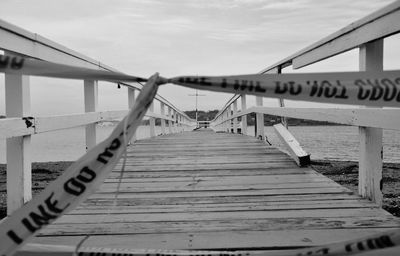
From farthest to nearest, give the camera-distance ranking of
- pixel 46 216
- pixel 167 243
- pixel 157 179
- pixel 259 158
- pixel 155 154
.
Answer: pixel 155 154 < pixel 259 158 < pixel 157 179 < pixel 167 243 < pixel 46 216

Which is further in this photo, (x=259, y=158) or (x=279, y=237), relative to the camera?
(x=259, y=158)

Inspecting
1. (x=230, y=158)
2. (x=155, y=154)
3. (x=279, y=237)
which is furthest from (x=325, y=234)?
(x=155, y=154)

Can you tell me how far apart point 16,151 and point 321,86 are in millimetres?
1898

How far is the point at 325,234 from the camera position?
6.71 feet

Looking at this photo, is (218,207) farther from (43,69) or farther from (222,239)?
(43,69)

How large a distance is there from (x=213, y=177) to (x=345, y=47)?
1609 mm

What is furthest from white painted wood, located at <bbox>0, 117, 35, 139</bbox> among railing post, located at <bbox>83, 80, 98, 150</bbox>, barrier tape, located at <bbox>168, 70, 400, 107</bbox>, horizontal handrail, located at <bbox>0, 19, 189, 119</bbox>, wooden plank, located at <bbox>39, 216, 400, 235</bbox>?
railing post, located at <bbox>83, 80, 98, 150</bbox>

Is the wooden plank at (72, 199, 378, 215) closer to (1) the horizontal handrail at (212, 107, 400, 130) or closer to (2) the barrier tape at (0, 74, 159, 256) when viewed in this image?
(1) the horizontal handrail at (212, 107, 400, 130)

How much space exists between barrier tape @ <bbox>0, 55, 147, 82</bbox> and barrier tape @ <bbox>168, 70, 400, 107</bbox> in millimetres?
328

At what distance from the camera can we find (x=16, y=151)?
2.55m

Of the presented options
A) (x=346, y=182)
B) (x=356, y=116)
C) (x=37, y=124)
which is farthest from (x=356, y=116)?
(x=346, y=182)

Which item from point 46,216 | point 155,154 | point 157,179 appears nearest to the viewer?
point 46,216

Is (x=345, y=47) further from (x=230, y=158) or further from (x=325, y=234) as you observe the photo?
(x=230, y=158)

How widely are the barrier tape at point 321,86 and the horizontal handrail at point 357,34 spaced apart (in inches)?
25.6
